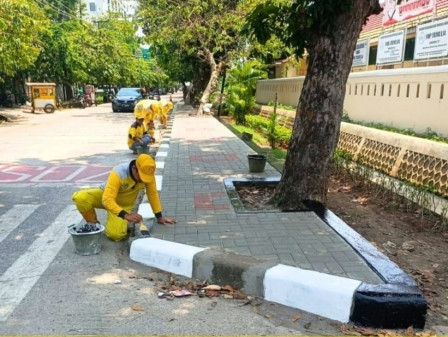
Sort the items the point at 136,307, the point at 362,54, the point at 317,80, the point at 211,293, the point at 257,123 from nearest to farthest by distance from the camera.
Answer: the point at 136,307 < the point at 211,293 < the point at 317,80 < the point at 362,54 < the point at 257,123

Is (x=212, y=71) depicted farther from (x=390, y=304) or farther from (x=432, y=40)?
(x=390, y=304)

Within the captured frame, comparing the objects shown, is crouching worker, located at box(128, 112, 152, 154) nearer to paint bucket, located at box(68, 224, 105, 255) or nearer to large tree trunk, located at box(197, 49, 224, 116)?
paint bucket, located at box(68, 224, 105, 255)

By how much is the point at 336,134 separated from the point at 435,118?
3.03m

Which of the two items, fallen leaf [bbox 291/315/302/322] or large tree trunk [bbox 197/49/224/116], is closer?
fallen leaf [bbox 291/315/302/322]

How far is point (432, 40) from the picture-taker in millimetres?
11273

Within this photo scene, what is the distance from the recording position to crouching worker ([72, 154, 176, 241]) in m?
4.29

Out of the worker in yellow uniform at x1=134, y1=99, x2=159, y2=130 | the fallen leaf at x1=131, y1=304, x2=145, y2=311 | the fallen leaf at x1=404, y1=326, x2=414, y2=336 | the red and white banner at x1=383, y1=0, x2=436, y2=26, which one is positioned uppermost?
the red and white banner at x1=383, y1=0, x2=436, y2=26

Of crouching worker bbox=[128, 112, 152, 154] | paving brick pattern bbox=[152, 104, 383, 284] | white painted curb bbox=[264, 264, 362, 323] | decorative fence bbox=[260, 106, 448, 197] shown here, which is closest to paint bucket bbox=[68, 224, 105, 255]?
paving brick pattern bbox=[152, 104, 383, 284]

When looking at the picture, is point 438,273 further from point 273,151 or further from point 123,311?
point 273,151

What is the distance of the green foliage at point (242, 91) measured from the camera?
1884 centimetres

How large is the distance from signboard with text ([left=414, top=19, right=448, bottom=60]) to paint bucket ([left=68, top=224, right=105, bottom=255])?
9.84 m

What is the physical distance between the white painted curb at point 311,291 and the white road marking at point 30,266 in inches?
77.4

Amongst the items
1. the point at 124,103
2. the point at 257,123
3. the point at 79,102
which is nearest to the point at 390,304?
the point at 257,123

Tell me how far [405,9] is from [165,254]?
42.2 feet
